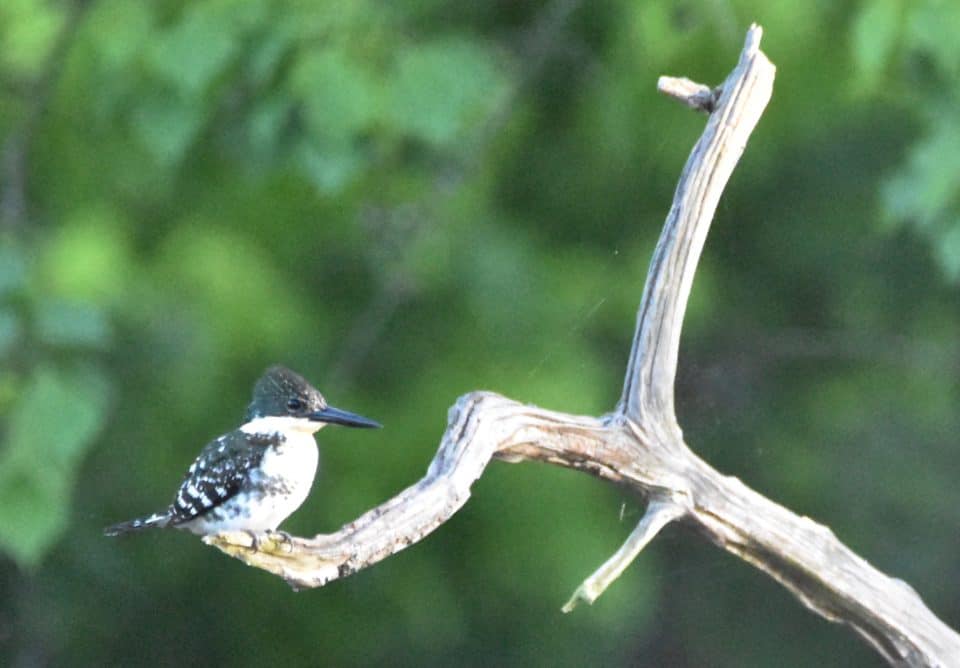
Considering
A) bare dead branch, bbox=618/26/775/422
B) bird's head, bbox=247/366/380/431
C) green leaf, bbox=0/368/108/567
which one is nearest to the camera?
bare dead branch, bbox=618/26/775/422

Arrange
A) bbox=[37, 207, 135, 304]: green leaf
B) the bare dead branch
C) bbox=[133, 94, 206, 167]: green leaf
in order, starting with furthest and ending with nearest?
Result: bbox=[133, 94, 206, 167]: green leaf
bbox=[37, 207, 135, 304]: green leaf
the bare dead branch

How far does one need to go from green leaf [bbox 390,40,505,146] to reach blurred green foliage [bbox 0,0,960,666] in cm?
1

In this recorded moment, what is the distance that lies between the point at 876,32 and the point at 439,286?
1826mm

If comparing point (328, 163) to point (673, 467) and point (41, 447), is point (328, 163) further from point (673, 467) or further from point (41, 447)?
point (673, 467)

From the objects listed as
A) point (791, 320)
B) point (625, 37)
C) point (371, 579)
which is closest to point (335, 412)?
point (625, 37)

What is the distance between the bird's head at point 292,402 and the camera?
11.0ft

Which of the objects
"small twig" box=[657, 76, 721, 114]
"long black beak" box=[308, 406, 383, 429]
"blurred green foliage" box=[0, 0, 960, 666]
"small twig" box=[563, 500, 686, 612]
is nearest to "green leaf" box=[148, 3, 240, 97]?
"blurred green foliage" box=[0, 0, 960, 666]

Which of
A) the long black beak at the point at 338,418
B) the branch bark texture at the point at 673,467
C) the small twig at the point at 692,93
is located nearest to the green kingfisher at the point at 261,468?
the long black beak at the point at 338,418

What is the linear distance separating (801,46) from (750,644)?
297 centimetres

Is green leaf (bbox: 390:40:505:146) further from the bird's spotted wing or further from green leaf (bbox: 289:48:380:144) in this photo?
the bird's spotted wing

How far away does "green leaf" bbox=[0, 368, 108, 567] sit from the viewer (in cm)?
466

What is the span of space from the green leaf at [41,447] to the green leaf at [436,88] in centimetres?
107

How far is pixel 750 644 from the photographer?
811 centimetres

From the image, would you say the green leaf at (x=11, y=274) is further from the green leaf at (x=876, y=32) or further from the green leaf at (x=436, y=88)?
the green leaf at (x=876, y=32)
